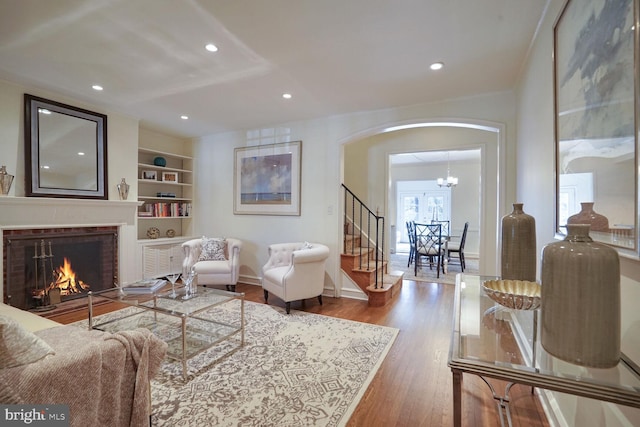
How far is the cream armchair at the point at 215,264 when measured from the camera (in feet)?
12.9

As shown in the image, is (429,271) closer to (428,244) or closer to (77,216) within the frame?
(428,244)

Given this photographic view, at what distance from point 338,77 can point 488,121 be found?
180cm

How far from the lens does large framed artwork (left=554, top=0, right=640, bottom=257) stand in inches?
36.6

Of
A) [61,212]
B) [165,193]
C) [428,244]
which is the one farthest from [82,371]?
[428,244]

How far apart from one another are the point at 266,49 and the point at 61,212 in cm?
324

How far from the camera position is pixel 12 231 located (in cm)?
311

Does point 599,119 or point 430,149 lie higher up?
point 430,149

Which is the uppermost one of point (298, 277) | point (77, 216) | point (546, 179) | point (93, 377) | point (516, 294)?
point (546, 179)

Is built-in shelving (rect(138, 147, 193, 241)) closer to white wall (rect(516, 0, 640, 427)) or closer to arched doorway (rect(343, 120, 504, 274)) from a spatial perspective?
arched doorway (rect(343, 120, 504, 274))

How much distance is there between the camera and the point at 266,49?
238cm

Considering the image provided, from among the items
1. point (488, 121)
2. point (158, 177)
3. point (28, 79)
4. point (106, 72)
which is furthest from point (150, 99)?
point (488, 121)

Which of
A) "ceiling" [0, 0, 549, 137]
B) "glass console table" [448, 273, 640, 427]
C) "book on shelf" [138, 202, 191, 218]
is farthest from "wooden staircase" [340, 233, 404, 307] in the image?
"book on shelf" [138, 202, 191, 218]

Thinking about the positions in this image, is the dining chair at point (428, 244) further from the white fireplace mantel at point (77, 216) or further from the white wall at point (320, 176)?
the white fireplace mantel at point (77, 216)

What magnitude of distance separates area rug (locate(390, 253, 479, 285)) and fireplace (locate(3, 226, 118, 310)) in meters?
4.76
